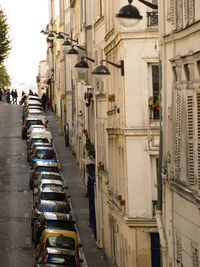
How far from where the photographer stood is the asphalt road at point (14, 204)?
34938 mm

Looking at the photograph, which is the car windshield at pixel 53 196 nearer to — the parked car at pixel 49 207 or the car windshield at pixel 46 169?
the parked car at pixel 49 207

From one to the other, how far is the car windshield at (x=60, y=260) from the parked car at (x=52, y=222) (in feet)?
16.6

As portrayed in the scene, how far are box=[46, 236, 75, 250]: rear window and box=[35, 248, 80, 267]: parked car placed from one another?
0.87 m

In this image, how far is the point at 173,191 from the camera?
18.1 meters

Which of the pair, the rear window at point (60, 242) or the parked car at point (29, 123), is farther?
the parked car at point (29, 123)

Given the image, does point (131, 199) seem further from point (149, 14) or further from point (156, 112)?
point (149, 14)

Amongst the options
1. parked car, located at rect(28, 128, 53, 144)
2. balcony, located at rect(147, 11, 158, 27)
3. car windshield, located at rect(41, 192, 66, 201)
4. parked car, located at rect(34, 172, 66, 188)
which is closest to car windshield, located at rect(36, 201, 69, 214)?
car windshield, located at rect(41, 192, 66, 201)

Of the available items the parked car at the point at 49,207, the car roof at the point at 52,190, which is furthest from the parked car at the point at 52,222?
the car roof at the point at 52,190

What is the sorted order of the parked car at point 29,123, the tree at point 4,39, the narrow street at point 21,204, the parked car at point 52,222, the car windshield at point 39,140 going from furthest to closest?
1. the tree at point 4,39
2. the parked car at point 29,123
3. the car windshield at point 39,140
4. the narrow street at point 21,204
5. the parked car at point 52,222

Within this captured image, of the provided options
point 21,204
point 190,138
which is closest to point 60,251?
point 190,138

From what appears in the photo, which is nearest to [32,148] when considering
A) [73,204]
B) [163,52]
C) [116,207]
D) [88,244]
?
[73,204]

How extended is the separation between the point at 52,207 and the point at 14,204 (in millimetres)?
8359

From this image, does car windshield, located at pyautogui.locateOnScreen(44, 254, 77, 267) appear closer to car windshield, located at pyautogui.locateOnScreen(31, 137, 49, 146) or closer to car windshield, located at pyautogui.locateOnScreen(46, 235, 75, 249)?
car windshield, located at pyautogui.locateOnScreen(46, 235, 75, 249)

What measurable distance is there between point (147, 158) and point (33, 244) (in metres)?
10.6
